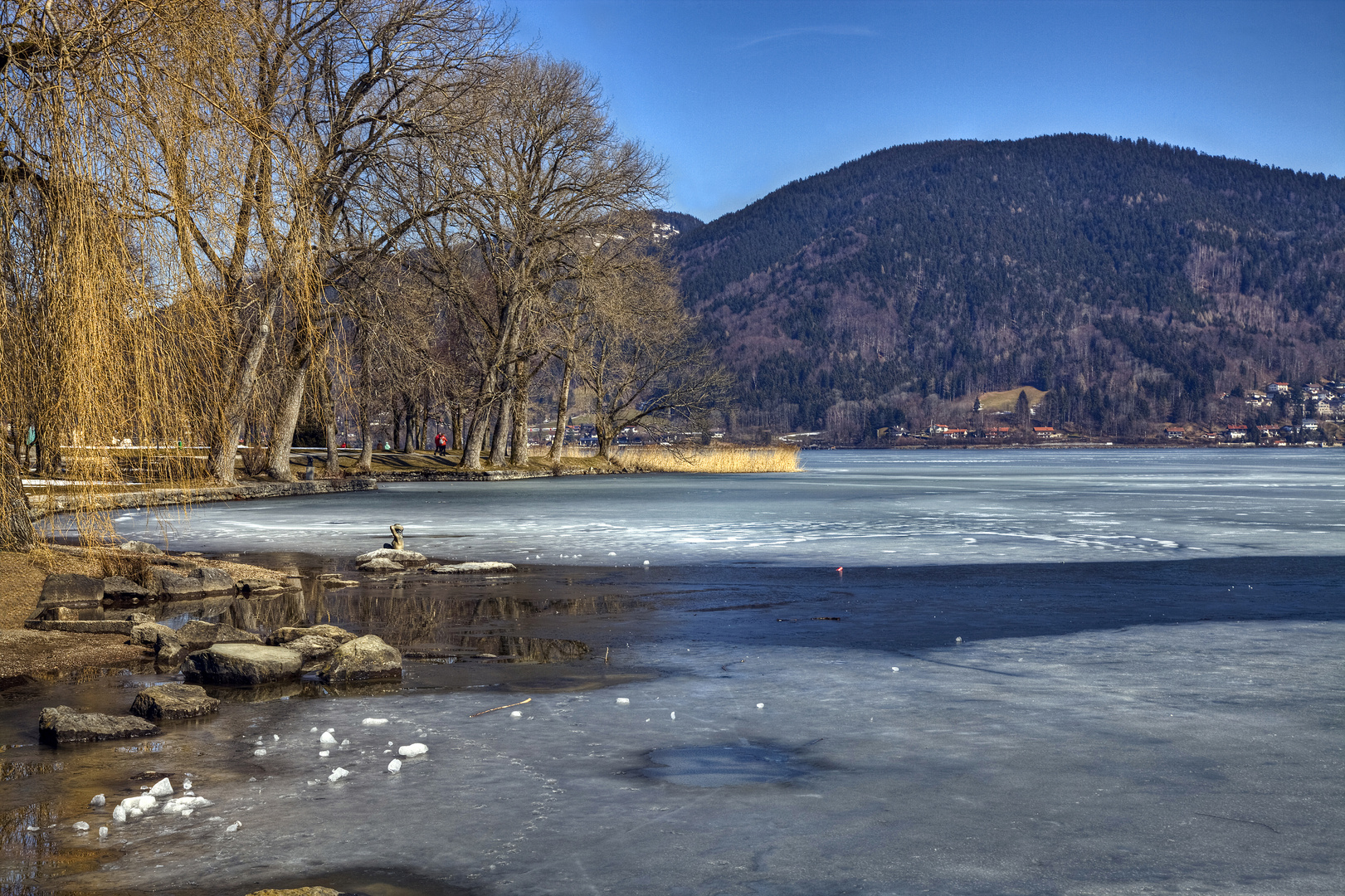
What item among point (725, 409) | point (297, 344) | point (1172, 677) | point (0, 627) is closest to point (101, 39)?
point (0, 627)

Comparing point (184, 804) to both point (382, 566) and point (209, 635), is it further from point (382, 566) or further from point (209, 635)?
point (382, 566)

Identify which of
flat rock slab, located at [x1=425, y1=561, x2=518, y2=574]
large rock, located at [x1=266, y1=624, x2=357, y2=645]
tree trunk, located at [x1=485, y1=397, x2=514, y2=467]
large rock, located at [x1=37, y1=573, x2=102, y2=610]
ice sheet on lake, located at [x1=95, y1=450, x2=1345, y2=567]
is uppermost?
tree trunk, located at [x1=485, y1=397, x2=514, y2=467]

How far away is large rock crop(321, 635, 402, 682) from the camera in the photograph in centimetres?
889

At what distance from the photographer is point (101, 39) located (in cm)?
923

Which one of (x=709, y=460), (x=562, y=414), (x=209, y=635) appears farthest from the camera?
(x=709, y=460)

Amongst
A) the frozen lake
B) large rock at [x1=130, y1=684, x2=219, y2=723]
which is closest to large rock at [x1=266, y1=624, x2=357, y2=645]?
the frozen lake

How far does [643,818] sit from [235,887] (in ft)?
5.90

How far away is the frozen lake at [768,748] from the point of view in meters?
4.92

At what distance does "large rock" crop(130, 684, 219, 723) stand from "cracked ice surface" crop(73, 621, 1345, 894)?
0.55 meters

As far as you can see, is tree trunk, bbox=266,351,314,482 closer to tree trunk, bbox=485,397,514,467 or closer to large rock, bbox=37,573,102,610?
tree trunk, bbox=485,397,514,467

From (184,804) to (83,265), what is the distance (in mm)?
5005

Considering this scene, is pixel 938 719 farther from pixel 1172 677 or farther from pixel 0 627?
pixel 0 627

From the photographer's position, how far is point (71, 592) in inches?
480

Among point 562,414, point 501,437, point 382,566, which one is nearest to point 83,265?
point 382,566
